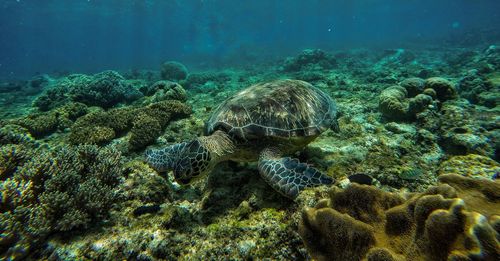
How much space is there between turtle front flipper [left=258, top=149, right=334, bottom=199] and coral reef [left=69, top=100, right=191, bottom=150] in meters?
3.54

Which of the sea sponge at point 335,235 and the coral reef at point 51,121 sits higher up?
the sea sponge at point 335,235

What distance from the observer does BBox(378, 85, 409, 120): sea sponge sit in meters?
6.20

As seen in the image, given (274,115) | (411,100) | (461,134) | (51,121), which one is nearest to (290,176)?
(274,115)

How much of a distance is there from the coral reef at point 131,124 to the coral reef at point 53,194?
1.55 meters

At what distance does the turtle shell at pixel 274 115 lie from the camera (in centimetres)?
398

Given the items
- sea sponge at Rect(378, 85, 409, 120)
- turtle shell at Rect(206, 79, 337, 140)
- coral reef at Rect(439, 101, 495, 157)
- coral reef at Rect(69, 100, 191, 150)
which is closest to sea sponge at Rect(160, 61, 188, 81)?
coral reef at Rect(69, 100, 191, 150)

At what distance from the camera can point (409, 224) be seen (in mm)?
1970

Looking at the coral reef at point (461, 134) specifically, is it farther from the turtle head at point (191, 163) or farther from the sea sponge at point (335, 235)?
the turtle head at point (191, 163)

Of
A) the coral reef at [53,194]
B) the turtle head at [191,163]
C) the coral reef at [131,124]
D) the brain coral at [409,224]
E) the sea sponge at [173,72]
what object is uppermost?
the brain coral at [409,224]

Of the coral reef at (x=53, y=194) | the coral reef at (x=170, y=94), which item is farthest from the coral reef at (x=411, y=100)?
the coral reef at (x=170, y=94)

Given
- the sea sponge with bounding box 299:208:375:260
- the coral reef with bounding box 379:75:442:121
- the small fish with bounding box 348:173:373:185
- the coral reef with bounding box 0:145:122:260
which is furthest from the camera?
the coral reef with bounding box 379:75:442:121

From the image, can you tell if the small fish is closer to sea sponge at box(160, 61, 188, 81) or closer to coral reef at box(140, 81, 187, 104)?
coral reef at box(140, 81, 187, 104)

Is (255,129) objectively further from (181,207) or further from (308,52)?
(308,52)

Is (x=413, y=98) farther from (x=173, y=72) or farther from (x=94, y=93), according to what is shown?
(x=173, y=72)
